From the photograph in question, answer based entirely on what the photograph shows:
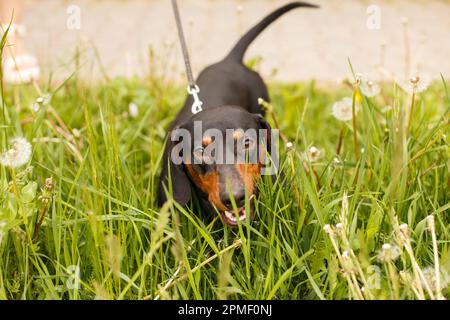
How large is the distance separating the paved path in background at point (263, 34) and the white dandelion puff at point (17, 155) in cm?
304

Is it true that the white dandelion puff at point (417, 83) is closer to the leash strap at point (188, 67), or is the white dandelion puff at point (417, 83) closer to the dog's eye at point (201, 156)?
the dog's eye at point (201, 156)

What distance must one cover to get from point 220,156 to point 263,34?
173 inches

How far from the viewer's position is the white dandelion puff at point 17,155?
1885 mm

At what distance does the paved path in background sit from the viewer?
18.0ft

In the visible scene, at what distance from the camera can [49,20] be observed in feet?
22.5

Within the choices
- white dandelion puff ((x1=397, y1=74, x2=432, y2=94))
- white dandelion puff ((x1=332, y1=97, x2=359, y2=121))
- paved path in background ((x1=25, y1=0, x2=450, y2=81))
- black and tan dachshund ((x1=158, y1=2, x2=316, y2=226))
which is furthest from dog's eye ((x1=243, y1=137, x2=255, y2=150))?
paved path in background ((x1=25, y1=0, x2=450, y2=81))

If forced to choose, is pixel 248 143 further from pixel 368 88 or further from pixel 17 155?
pixel 17 155

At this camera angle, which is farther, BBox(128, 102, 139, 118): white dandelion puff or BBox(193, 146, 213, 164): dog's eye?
BBox(128, 102, 139, 118): white dandelion puff

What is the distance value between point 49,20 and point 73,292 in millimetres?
5544

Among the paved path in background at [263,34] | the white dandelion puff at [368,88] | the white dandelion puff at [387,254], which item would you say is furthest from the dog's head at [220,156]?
the paved path in background at [263,34]

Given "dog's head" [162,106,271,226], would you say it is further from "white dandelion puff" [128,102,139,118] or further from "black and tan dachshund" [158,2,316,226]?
"white dandelion puff" [128,102,139,118]

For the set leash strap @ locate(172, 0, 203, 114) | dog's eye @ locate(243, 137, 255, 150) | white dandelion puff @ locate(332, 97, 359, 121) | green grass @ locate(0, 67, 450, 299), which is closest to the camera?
green grass @ locate(0, 67, 450, 299)

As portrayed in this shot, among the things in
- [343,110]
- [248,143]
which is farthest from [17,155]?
[343,110]

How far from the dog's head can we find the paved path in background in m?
2.56
